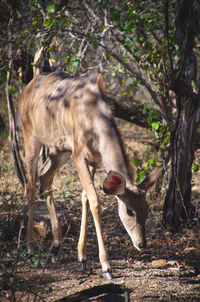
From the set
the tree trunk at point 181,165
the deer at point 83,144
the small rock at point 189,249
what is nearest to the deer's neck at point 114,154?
the deer at point 83,144

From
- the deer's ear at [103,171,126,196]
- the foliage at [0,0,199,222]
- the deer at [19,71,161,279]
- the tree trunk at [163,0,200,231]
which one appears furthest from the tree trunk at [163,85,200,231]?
the deer's ear at [103,171,126,196]

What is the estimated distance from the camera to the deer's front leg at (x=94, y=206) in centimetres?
343

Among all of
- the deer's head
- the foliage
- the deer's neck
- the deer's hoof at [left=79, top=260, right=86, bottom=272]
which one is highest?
the foliage

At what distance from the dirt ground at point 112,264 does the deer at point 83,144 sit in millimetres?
155

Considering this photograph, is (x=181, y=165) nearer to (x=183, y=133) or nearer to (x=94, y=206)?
(x=183, y=133)

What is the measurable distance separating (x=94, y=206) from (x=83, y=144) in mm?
538

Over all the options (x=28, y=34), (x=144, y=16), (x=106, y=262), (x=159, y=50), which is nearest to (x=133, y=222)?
(x=106, y=262)

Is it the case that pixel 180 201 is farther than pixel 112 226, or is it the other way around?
pixel 112 226

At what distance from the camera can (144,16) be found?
5.02m

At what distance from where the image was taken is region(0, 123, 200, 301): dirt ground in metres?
2.84

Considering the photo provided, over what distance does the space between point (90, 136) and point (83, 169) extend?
29cm

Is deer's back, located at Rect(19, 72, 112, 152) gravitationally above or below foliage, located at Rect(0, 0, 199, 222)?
below

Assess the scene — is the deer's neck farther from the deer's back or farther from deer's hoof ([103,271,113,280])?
deer's hoof ([103,271,113,280])

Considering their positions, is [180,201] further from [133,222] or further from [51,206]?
[51,206]
